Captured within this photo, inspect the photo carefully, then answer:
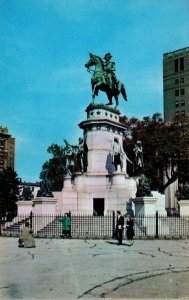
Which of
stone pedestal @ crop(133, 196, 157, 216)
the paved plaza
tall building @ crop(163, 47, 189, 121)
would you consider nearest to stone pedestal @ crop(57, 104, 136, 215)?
stone pedestal @ crop(133, 196, 157, 216)

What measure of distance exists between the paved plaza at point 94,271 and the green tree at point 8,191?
37.8 meters

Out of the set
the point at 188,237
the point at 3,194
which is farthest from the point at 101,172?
the point at 3,194

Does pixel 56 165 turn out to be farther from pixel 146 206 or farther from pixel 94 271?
pixel 94 271

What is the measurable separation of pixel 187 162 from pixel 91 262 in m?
33.0

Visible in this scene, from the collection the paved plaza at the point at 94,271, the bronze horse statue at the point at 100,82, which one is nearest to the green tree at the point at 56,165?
the bronze horse statue at the point at 100,82

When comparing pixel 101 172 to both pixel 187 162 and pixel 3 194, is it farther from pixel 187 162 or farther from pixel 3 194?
pixel 3 194

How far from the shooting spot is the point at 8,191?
57.5m

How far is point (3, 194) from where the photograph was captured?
56469 mm

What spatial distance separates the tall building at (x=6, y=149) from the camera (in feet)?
349

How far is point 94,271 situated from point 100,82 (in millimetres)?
24467

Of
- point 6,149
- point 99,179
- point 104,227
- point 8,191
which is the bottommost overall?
point 104,227

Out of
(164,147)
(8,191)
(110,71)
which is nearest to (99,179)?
(110,71)

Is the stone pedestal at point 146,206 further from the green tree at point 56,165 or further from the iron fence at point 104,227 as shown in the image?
the green tree at point 56,165

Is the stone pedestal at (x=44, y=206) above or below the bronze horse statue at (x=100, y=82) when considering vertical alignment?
below
